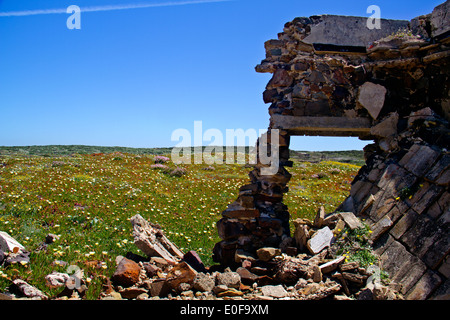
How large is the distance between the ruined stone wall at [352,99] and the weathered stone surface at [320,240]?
715mm

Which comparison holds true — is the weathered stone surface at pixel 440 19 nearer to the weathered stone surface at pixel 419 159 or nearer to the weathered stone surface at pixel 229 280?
the weathered stone surface at pixel 419 159

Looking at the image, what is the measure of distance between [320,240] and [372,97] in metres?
3.77

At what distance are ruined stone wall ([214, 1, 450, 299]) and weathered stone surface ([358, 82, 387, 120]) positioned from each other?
0.07 ft

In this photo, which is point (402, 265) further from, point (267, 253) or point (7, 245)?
point (7, 245)

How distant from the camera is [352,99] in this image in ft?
26.5

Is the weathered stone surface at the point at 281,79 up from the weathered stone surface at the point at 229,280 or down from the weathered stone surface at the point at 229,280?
up

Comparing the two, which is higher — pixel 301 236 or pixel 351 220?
pixel 351 220

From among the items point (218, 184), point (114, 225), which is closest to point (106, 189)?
point (114, 225)

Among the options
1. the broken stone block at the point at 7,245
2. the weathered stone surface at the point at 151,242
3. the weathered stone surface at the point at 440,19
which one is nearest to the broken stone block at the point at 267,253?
the weathered stone surface at the point at 151,242

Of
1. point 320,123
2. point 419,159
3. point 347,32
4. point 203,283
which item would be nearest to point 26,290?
point 203,283

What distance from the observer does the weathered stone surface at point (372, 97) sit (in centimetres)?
786
